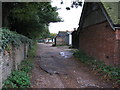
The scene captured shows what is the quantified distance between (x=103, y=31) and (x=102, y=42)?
0.78m

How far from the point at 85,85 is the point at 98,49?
460 cm

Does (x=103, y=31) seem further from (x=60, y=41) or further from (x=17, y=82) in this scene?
(x=60, y=41)

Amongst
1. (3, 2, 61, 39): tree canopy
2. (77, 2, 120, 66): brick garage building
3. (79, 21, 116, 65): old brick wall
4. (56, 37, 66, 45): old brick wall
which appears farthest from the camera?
(56, 37, 66, 45): old brick wall

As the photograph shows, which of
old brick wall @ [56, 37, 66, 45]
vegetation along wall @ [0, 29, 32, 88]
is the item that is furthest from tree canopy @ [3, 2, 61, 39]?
old brick wall @ [56, 37, 66, 45]

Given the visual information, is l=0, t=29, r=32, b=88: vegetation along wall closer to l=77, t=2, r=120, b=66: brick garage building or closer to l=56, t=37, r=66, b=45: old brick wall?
l=77, t=2, r=120, b=66: brick garage building

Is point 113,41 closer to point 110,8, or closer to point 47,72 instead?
point 110,8

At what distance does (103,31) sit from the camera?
8680mm

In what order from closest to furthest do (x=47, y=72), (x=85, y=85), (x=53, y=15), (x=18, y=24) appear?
(x=85, y=85) < (x=47, y=72) < (x=18, y=24) < (x=53, y=15)

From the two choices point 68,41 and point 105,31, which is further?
point 68,41

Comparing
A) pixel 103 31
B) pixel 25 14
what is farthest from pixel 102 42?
pixel 25 14

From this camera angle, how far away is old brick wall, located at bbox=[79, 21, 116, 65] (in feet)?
25.3

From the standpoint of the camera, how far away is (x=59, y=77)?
6402 mm

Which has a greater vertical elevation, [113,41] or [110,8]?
[110,8]

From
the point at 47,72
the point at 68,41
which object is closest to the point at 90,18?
the point at 47,72
